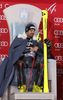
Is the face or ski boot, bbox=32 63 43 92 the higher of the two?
the face

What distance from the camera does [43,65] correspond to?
13.1 feet

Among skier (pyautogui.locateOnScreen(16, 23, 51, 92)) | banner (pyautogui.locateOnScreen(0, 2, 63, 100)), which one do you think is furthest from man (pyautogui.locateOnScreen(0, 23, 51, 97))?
banner (pyautogui.locateOnScreen(0, 2, 63, 100))

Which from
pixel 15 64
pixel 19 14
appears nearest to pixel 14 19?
A: pixel 19 14

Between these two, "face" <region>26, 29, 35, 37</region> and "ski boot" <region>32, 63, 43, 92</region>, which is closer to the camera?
"ski boot" <region>32, 63, 43, 92</region>

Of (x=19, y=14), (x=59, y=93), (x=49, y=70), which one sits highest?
(x=19, y=14)

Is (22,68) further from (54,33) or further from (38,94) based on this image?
(54,33)

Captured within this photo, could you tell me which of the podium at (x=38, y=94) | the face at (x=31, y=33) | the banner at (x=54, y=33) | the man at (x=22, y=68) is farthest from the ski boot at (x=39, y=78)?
the banner at (x=54, y=33)

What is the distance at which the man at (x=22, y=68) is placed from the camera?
3947mm

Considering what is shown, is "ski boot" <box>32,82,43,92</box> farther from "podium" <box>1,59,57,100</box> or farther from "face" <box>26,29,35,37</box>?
"face" <box>26,29,35,37</box>

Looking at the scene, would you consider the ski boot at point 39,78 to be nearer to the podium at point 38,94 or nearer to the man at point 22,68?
the man at point 22,68

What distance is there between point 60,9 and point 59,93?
1209 millimetres

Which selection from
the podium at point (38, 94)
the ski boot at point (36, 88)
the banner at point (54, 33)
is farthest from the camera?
the banner at point (54, 33)

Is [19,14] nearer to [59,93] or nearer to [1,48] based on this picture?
[1,48]

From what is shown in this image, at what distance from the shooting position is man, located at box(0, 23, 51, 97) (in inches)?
155
